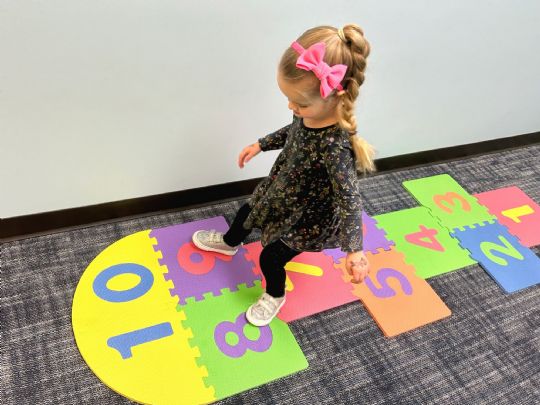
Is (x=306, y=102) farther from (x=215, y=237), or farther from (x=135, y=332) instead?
(x=135, y=332)

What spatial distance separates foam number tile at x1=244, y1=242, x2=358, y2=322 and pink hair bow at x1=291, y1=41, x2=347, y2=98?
71 centimetres

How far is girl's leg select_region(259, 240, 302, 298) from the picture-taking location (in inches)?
48.1

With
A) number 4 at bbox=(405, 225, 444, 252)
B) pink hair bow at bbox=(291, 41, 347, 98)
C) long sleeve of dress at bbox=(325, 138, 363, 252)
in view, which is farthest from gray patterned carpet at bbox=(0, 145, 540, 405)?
pink hair bow at bbox=(291, 41, 347, 98)

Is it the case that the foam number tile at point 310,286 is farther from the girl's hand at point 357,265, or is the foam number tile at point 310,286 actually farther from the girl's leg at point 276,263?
the girl's hand at point 357,265

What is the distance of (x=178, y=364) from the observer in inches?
46.1

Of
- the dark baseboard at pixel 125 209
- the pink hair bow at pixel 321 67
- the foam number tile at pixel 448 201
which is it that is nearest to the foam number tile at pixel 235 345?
the dark baseboard at pixel 125 209

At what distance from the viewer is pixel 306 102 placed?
0.96m

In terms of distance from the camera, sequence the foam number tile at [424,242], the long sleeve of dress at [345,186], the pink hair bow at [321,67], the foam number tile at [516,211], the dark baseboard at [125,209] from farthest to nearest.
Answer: the foam number tile at [516,211] → the foam number tile at [424,242] → the dark baseboard at [125,209] → the long sleeve of dress at [345,186] → the pink hair bow at [321,67]

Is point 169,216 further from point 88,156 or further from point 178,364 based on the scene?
point 178,364

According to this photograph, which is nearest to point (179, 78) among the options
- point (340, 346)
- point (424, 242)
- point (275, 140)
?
point (275, 140)

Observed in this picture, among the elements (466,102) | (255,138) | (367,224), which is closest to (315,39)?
(255,138)

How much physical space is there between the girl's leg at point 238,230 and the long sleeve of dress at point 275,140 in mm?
203

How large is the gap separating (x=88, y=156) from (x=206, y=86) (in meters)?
0.40

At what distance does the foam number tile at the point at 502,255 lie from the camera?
1571mm
